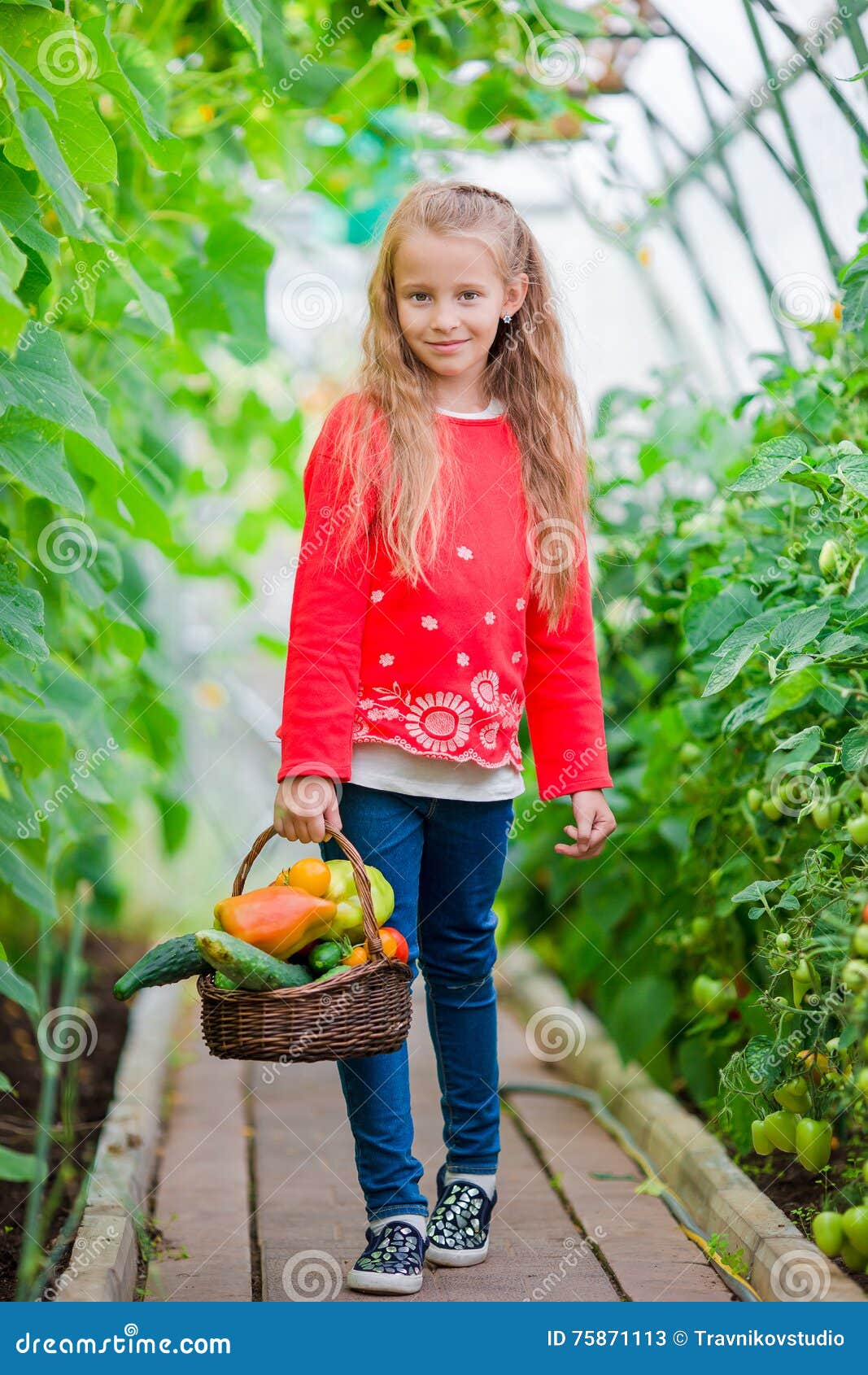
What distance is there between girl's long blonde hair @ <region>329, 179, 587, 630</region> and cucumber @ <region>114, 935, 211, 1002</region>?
1.77ft

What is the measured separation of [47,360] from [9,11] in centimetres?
38

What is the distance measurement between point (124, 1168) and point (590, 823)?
0.94m

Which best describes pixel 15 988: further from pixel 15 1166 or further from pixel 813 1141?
pixel 813 1141

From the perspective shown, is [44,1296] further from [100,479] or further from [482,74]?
[482,74]

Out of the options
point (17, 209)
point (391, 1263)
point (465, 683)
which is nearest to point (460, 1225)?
point (391, 1263)

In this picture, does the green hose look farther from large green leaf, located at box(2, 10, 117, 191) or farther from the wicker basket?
large green leaf, located at box(2, 10, 117, 191)

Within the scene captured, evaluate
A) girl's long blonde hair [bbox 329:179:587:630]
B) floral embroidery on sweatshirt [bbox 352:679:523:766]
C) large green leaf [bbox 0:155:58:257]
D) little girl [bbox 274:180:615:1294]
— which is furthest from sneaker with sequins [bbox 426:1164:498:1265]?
large green leaf [bbox 0:155:58:257]

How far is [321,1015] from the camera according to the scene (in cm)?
148

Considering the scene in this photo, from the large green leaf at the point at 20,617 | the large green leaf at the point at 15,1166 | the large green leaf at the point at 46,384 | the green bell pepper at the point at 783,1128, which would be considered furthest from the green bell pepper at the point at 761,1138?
the large green leaf at the point at 46,384

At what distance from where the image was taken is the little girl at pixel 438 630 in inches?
69.2

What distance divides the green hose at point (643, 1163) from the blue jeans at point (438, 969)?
0.33m

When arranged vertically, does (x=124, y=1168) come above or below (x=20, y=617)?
below

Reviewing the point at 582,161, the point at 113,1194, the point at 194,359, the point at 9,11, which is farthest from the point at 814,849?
the point at 582,161

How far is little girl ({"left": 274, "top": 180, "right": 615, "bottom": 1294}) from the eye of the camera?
176cm
